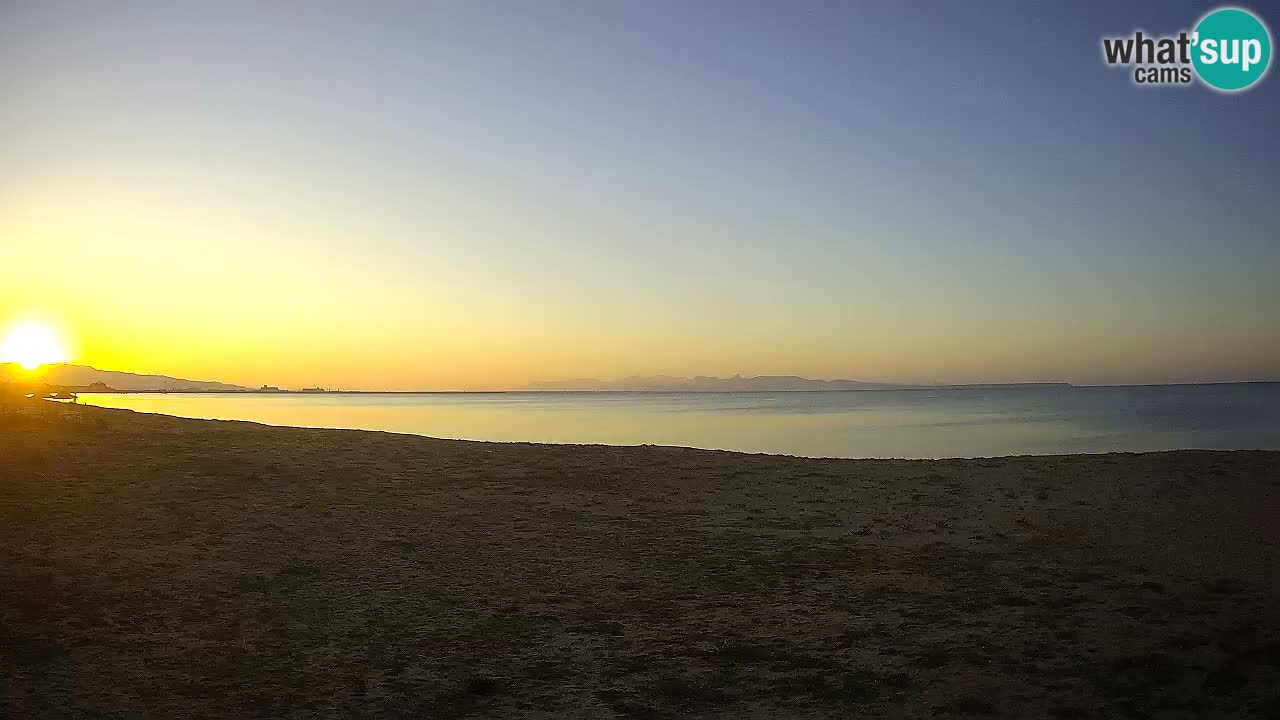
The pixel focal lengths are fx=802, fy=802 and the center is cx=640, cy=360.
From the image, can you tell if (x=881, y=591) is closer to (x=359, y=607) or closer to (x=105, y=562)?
(x=359, y=607)

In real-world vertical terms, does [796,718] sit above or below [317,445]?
below

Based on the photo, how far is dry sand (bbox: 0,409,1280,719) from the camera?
5039 millimetres

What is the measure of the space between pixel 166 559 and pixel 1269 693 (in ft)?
28.5

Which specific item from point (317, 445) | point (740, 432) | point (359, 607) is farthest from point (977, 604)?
point (740, 432)

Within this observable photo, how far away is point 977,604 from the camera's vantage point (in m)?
6.77

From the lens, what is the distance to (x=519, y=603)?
6953 millimetres

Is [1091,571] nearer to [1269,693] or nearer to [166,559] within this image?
[1269,693]

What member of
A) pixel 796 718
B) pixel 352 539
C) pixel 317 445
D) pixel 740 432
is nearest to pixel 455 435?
pixel 740 432

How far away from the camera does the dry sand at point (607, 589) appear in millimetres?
5039

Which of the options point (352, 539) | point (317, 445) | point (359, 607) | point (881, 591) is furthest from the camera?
point (317, 445)

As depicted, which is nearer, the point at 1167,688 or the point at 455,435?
the point at 1167,688

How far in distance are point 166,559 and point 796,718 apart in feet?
20.2

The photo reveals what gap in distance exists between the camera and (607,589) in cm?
734

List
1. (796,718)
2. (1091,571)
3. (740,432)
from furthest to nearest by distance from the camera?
(740,432)
(1091,571)
(796,718)
